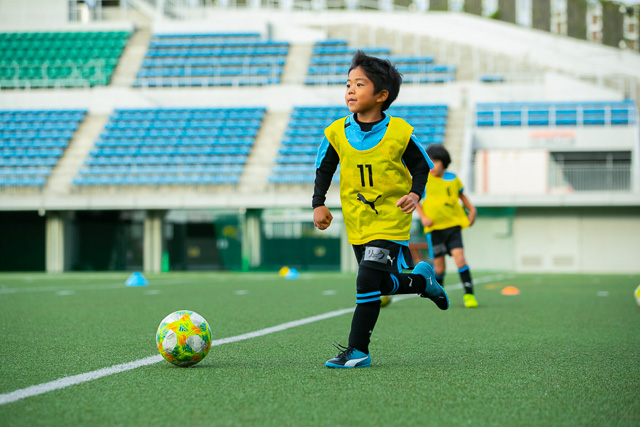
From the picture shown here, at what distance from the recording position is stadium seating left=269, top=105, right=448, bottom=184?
25286 mm

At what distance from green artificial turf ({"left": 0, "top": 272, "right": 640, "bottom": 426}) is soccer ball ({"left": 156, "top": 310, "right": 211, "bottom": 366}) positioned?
7 cm

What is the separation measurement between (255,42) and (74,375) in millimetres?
31055

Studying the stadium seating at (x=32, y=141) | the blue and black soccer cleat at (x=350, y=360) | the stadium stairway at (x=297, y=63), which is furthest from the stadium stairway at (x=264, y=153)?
the blue and black soccer cleat at (x=350, y=360)

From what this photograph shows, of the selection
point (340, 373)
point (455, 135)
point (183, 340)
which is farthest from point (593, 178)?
point (183, 340)

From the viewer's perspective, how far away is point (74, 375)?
3.65 metres

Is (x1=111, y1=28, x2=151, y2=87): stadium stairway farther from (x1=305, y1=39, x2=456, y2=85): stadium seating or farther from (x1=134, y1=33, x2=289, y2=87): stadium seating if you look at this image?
(x1=305, y1=39, x2=456, y2=85): stadium seating

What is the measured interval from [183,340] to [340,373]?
0.82 metres

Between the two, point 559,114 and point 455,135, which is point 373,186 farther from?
point 559,114

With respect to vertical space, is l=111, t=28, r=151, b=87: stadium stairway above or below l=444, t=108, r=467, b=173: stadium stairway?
above

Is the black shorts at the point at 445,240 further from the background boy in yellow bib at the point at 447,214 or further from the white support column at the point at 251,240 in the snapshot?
the white support column at the point at 251,240

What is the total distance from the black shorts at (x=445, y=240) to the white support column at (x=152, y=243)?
700 inches

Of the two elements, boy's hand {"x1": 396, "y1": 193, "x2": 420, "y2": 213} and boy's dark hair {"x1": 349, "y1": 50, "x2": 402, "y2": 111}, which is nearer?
boy's hand {"x1": 396, "y1": 193, "x2": 420, "y2": 213}

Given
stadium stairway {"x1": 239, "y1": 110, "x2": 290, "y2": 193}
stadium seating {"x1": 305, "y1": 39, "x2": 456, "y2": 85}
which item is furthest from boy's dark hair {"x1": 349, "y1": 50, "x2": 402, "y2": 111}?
stadium seating {"x1": 305, "y1": 39, "x2": 456, "y2": 85}

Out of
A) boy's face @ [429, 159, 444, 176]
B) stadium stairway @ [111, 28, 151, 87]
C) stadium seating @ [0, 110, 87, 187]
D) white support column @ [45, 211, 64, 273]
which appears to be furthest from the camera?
stadium stairway @ [111, 28, 151, 87]
